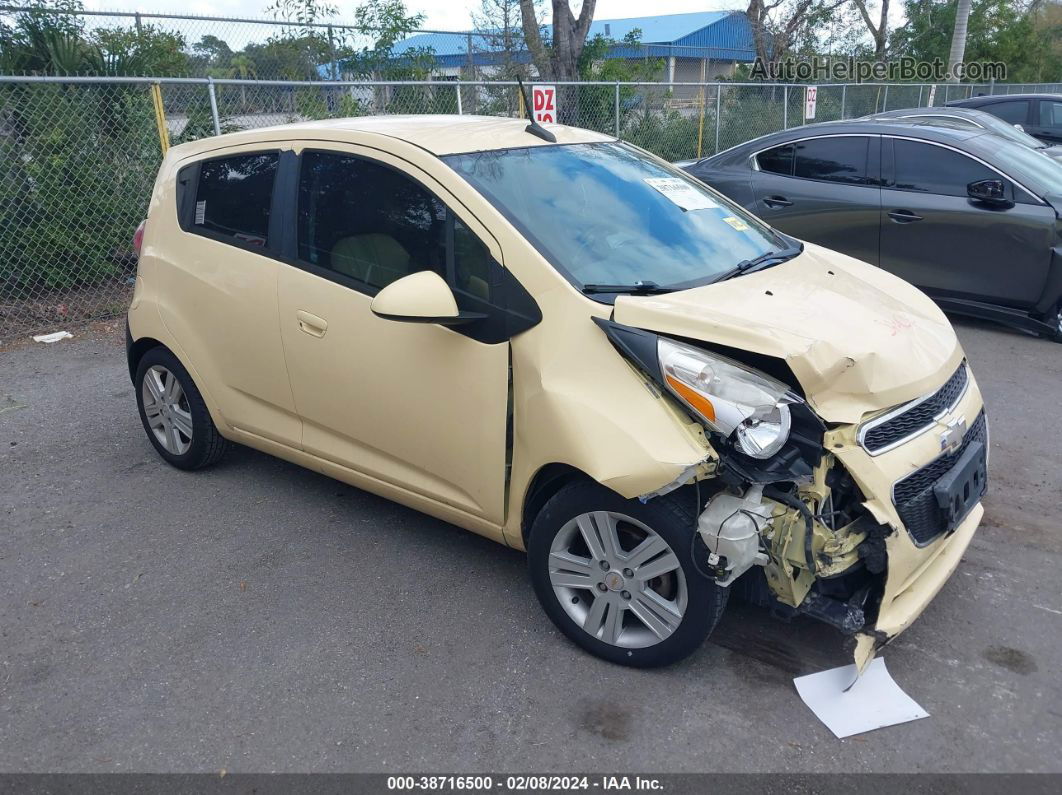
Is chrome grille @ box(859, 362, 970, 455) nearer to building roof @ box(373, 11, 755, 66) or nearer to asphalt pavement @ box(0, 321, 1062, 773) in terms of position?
asphalt pavement @ box(0, 321, 1062, 773)

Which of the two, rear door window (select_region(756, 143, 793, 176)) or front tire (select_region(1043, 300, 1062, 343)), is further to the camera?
rear door window (select_region(756, 143, 793, 176))

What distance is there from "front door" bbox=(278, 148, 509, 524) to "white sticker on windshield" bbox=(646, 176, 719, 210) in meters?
1.08

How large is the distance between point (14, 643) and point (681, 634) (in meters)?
2.53

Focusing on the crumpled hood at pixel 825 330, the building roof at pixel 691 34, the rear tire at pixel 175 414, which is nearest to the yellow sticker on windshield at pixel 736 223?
the crumpled hood at pixel 825 330

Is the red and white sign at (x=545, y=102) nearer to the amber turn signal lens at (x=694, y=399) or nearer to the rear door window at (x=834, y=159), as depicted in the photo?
the rear door window at (x=834, y=159)

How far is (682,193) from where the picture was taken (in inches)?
158

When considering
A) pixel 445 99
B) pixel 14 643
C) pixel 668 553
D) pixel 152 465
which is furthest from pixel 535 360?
pixel 445 99

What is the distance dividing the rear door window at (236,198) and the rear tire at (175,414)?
30.9 inches

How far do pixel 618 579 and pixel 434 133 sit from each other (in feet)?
6.46

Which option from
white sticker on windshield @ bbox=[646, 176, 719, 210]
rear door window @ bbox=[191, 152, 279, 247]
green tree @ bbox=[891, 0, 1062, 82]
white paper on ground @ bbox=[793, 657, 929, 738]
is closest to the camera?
white paper on ground @ bbox=[793, 657, 929, 738]

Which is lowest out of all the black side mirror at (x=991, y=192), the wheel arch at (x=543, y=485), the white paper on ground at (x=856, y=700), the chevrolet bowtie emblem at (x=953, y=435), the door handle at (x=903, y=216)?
the white paper on ground at (x=856, y=700)

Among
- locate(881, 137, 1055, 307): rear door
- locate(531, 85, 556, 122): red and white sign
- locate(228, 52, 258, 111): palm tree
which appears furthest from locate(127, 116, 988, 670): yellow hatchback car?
locate(228, 52, 258, 111): palm tree

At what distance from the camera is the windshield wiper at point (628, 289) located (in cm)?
316

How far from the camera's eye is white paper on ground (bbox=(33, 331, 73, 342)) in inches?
Answer: 299
